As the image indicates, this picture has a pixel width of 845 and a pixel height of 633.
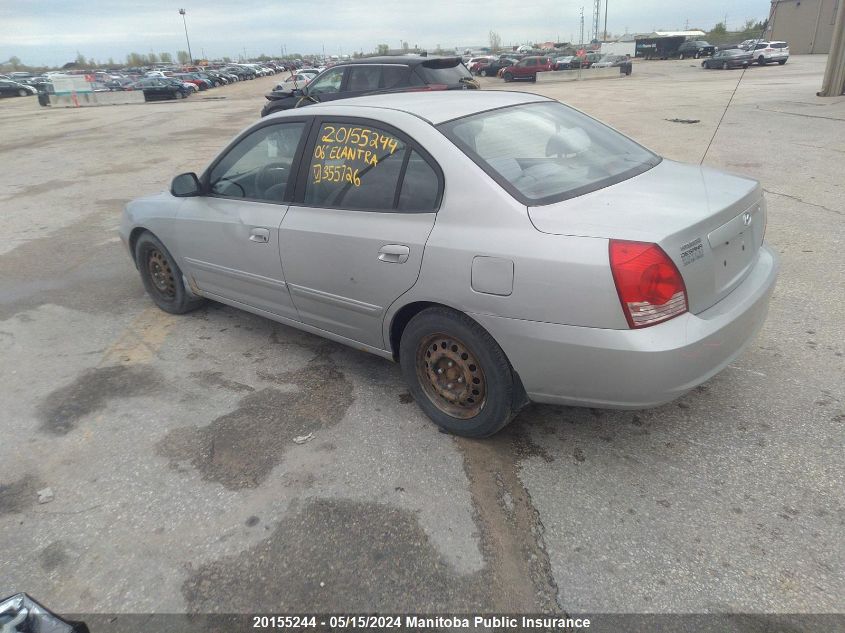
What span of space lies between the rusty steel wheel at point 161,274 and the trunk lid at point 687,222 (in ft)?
10.5

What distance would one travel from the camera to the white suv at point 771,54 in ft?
113

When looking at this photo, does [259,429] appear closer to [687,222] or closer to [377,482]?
[377,482]

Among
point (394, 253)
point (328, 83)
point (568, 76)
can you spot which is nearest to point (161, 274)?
point (394, 253)

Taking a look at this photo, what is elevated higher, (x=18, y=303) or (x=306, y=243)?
(x=306, y=243)

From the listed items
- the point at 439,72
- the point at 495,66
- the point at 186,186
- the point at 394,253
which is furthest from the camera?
the point at 495,66

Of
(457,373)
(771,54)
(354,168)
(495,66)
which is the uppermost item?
(354,168)

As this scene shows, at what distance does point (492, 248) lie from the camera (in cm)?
261

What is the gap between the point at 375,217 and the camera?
3.11 meters

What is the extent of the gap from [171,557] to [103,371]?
2.00m

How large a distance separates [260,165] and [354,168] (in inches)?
36.4

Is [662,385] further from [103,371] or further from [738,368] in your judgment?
[103,371]

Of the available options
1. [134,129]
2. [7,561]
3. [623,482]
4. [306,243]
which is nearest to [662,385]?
[623,482]

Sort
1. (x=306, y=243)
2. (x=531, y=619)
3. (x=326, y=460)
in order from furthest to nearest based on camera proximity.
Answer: (x=306, y=243) < (x=326, y=460) < (x=531, y=619)

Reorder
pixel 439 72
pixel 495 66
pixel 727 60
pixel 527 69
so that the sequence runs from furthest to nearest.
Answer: pixel 495 66, pixel 527 69, pixel 727 60, pixel 439 72
